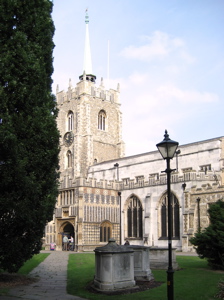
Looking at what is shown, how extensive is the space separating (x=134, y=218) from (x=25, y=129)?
2731 centimetres

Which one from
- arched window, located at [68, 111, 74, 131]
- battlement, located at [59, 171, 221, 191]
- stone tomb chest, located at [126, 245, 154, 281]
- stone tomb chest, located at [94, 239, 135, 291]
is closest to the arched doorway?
battlement, located at [59, 171, 221, 191]

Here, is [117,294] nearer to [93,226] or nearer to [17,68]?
[17,68]

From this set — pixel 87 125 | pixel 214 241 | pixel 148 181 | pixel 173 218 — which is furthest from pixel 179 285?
pixel 87 125

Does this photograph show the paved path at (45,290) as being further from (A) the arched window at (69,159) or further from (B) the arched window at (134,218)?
(A) the arched window at (69,159)

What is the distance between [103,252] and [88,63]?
2041 inches

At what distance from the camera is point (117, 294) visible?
37.3 ft

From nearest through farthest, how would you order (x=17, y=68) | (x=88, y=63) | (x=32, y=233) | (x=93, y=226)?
(x=17, y=68), (x=32, y=233), (x=93, y=226), (x=88, y=63)

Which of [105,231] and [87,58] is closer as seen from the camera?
[105,231]

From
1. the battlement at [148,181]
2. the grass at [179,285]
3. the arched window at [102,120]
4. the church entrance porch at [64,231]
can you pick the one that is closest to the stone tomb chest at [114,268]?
the grass at [179,285]

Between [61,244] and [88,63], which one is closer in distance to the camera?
[61,244]

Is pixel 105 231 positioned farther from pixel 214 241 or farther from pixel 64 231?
pixel 214 241

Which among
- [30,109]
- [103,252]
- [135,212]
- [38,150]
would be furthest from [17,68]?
[135,212]

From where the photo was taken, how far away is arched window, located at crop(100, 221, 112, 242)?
3730 centimetres

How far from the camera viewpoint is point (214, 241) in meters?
16.0
